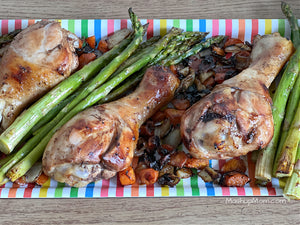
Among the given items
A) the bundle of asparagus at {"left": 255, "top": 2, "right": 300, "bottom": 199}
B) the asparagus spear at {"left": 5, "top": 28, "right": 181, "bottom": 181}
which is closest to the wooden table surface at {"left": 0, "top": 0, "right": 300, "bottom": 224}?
the bundle of asparagus at {"left": 255, "top": 2, "right": 300, "bottom": 199}

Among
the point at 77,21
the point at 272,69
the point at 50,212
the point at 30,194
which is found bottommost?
the point at 50,212

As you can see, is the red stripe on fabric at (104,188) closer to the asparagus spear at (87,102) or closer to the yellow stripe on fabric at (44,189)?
the yellow stripe on fabric at (44,189)

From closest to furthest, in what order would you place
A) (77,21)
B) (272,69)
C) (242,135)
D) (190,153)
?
(242,135), (190,153), (272,69), (77,21)

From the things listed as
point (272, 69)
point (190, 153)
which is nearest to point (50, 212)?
point (190, 153)

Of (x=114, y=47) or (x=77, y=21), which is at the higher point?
(x=77, y=21)

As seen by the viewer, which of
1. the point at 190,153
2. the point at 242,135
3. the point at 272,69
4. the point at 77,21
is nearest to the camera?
the point at 242,135

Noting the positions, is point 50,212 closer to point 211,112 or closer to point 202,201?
point 202,201
